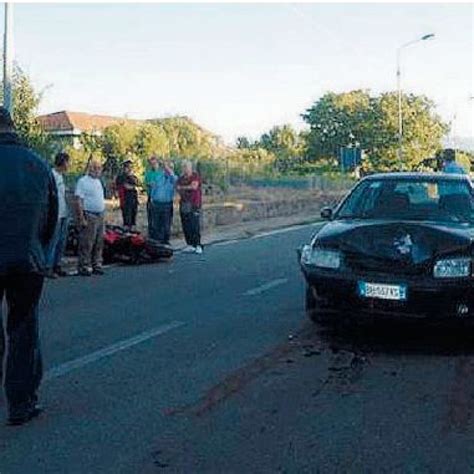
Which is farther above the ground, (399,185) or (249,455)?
(399,185)

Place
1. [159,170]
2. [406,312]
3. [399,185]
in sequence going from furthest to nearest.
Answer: [159,170], [399,185], [406,312]

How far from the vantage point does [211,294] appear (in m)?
11.6

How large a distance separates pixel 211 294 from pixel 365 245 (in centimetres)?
388

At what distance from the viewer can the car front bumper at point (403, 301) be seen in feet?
25.4

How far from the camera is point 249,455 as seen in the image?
5113 millimetres

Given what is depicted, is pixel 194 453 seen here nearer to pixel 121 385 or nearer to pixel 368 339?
pixel 121 385

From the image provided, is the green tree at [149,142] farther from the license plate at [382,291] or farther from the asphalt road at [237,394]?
the license plate at [382,291]

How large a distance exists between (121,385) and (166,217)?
10766 millimetres

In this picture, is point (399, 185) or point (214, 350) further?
point (399, 185)

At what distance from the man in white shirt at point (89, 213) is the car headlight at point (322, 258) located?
591cm

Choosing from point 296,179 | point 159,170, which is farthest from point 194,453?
point 296,179

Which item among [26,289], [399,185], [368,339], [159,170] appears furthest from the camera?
[159,170]

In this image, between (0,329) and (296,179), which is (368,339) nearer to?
(0,329)

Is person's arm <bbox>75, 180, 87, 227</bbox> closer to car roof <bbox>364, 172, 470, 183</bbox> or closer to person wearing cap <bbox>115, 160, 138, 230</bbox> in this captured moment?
person wearing cap <bbox>115, 160, 138, 230</bbox>
